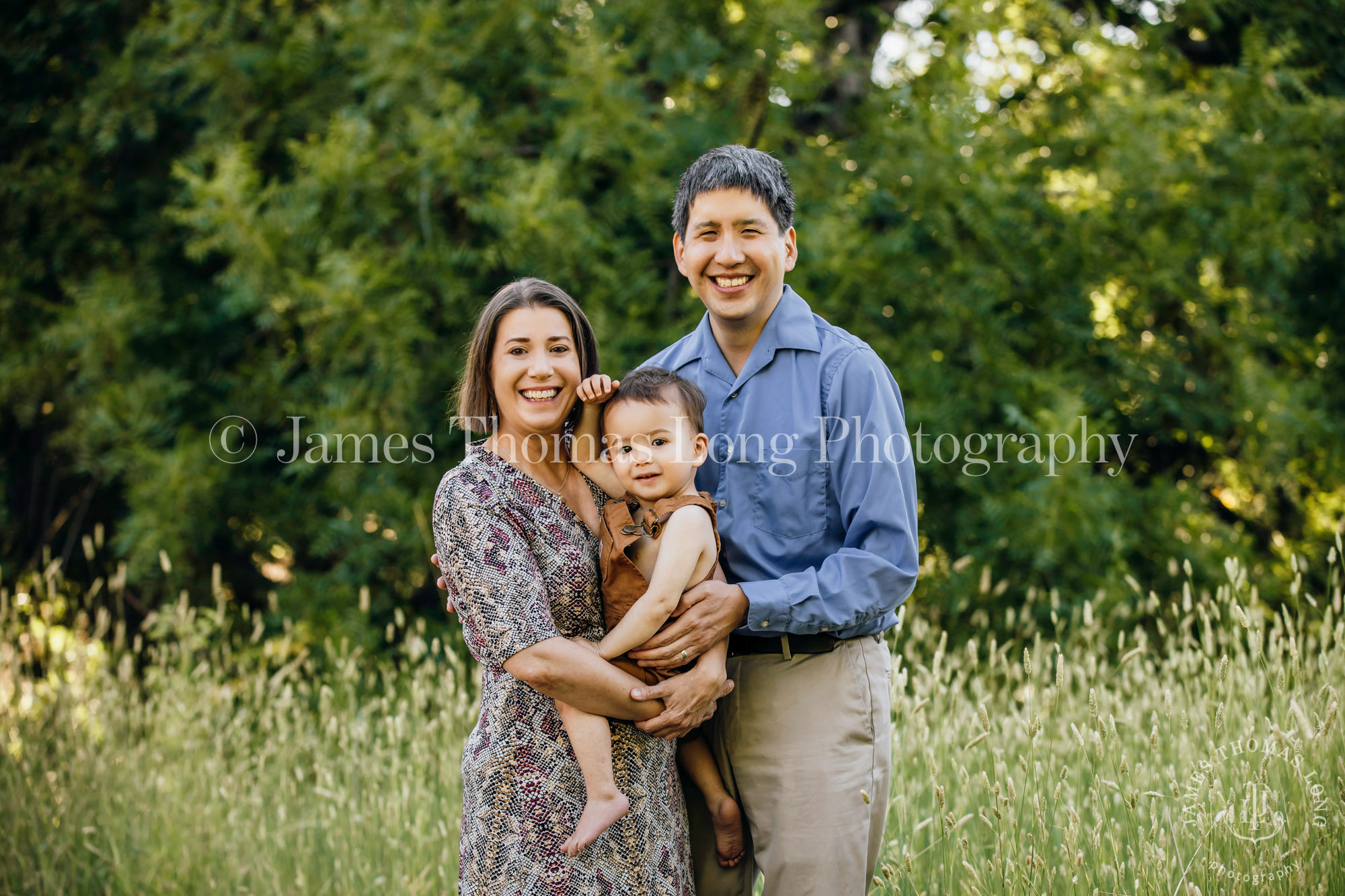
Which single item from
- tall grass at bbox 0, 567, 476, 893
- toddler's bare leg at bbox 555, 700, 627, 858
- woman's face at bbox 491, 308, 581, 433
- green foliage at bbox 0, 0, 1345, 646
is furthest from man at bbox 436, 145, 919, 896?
green foliage at bbox 0, 0, 1345, 646

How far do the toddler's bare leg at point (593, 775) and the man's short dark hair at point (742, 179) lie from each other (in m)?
1.18

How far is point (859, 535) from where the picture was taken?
2.16 m

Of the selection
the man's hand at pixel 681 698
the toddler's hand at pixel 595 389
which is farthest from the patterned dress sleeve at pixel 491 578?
the toddler's hand at pixel 595 389

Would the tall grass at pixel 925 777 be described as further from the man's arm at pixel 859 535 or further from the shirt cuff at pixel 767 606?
the shirt cuff at pixel 767 606

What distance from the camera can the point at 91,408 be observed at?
5.39 meters

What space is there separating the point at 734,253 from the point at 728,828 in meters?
1.36

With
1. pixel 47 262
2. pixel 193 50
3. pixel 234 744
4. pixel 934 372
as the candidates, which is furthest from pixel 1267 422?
pixel 47 262

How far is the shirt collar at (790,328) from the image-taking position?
2.30 metres

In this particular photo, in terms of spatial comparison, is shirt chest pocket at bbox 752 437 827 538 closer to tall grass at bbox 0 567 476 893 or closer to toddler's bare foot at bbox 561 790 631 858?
toddler's bare foot at bbox 561 790 631 858

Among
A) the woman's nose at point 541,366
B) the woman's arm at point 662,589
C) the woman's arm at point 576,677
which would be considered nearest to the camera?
the woman's arm at point 576,677

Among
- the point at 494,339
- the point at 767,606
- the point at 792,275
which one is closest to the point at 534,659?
the point at 767,606

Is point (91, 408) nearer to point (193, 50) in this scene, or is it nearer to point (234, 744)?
point (193, 50)

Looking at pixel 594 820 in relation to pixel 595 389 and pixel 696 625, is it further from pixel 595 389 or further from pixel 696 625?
pixel 595 389

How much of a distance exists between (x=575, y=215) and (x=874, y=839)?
3.27 metres
